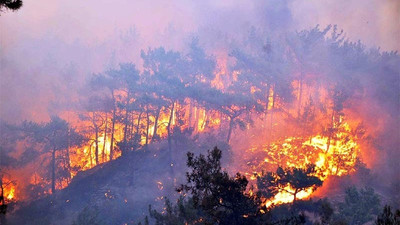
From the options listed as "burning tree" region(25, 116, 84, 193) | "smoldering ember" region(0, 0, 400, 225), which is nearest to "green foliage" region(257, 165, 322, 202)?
"smoldering ember" region(0, 0, 400, 225)

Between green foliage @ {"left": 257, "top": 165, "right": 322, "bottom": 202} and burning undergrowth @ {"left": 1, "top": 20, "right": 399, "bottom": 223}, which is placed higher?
burning undergrowth @ {"left": 1, "top": 20, "right": 399, "bottom": 223}

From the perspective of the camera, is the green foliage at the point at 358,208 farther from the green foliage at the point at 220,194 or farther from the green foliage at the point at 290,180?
the green foliage at the point at 220,194

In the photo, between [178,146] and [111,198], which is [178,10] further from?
[111,198]

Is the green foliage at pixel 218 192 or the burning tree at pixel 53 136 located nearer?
the green foliage at pixel 218 192

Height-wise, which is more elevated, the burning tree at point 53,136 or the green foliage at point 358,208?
the burning tree at point 53,136

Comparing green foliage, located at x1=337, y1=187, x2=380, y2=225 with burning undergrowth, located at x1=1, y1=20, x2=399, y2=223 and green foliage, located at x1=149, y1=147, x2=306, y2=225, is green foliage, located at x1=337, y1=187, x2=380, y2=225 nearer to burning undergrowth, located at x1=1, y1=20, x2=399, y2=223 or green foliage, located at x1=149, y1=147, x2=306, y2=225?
burning undergrowth, located at x1=1, y1=20, x2=399, y2=223

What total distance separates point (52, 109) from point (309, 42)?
1701 inches

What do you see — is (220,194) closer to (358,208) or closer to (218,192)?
(218,192)

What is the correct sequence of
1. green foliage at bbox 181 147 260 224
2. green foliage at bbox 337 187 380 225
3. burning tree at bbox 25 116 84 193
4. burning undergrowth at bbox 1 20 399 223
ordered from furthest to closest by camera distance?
burning undergrowth at bbox 1 20 399 223 < burning tree at bbox 25 116 84 193 < green foliage at bbox 337 187 380 225 < green foliage at bbox 181 147 260 224

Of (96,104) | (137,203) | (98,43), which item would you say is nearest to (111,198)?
(137,203)

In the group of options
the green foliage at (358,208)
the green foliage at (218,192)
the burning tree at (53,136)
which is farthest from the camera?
the burning tree at (53,136)

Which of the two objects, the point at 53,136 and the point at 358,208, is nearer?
the point at 358,208

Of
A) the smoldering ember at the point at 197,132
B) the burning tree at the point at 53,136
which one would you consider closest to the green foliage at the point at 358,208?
the smoldering ember at the point at 197,132

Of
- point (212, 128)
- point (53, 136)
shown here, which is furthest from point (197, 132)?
point (53, 136)
